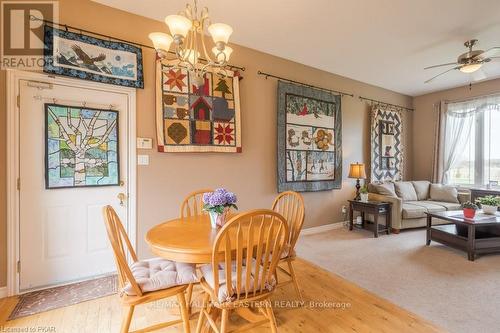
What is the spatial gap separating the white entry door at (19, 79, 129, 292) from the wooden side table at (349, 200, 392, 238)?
3.59 metres

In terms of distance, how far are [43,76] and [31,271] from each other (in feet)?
5.93

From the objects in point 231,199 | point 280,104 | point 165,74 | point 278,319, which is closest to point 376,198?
point 280,104

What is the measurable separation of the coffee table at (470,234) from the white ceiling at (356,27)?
7.59 feet

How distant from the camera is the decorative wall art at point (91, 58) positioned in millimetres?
2262

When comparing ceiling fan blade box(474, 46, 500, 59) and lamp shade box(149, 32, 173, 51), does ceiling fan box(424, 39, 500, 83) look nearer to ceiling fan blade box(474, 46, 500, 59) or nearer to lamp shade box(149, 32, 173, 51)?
ceiling fan blade box(474, 46, 500, 59)

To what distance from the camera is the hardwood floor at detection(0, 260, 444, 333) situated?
5.90ft

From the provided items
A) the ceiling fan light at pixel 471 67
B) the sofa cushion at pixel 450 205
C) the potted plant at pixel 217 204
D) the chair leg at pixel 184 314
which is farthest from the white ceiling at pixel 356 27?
the chair leg at pixel 184 314

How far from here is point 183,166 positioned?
2938 mm

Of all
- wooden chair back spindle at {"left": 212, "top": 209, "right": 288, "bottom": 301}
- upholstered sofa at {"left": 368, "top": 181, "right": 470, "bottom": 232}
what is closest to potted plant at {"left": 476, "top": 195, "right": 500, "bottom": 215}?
upholstered sofa at {"left": 368, "top": 181, "right": 470, "bottom": 232}

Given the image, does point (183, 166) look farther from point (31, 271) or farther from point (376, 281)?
point (376, 281)

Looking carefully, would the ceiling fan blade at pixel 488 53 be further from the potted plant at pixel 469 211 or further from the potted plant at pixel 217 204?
the potted plant at pixel 217 204

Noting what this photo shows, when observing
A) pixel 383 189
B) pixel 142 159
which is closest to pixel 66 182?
pixel 142 159

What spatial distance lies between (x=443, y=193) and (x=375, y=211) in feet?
6.30

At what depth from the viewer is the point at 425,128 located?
5.55 m
